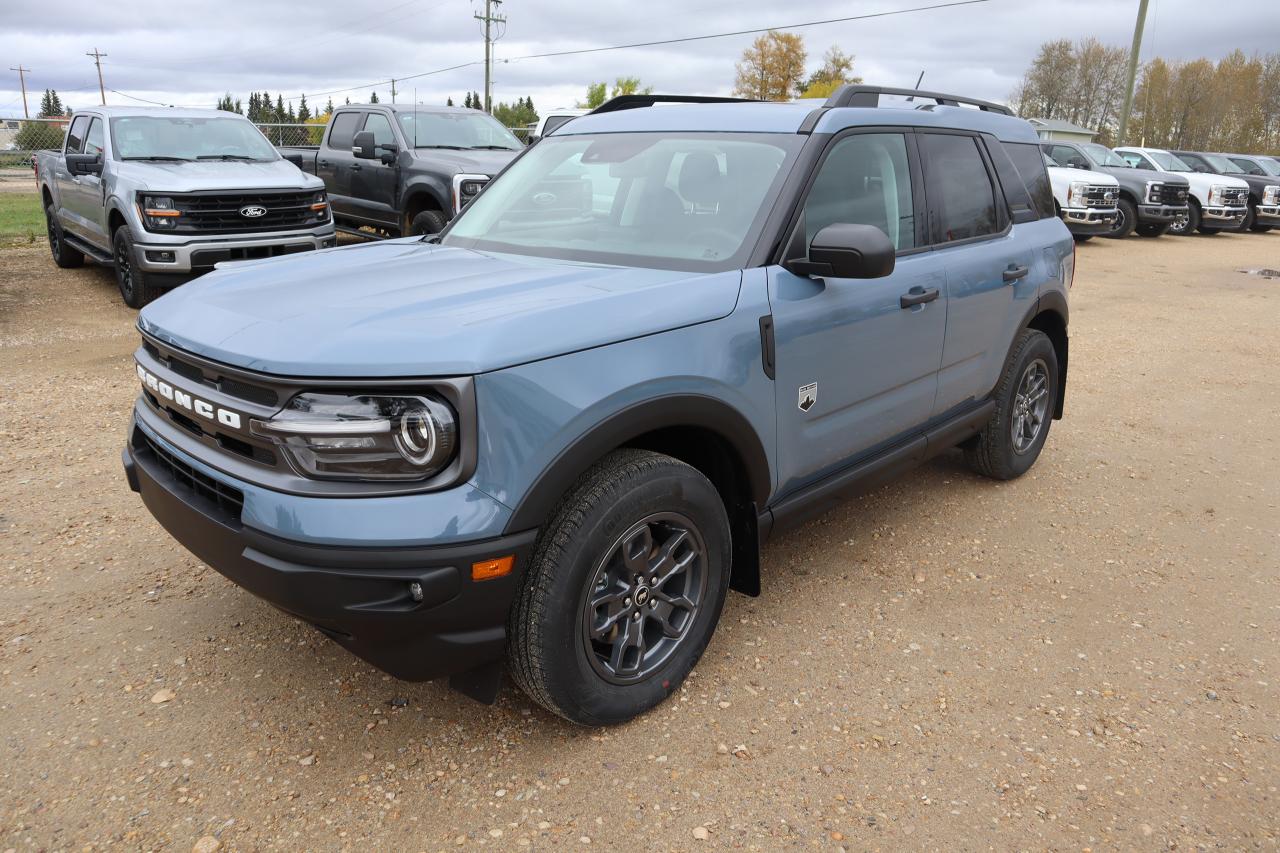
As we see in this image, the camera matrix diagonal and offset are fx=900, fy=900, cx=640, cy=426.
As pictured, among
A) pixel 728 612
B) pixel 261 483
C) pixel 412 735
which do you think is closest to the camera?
pixel 261 483

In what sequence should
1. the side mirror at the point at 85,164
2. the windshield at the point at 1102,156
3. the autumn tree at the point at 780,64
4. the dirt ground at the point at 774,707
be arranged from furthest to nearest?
the autumn tree at the point at 780,64
the windshield at the point at 1102,156
the side mirror at the point at 85,164
the dirt ground at the point at 774,707

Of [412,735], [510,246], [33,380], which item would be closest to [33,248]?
[33,380]

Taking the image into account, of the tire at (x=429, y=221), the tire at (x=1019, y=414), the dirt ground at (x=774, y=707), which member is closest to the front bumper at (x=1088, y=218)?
the tire at (x=429, y=221)

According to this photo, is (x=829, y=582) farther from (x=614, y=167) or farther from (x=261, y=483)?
(x=261, y=483)

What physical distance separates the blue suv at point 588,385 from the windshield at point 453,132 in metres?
6.88

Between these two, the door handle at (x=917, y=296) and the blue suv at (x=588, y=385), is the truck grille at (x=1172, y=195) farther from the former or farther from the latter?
→ the door handle at (x=917, y=296)

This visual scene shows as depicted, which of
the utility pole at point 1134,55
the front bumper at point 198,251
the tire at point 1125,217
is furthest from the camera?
the utility pole at point 1134,55

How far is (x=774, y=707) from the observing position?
9.54ft

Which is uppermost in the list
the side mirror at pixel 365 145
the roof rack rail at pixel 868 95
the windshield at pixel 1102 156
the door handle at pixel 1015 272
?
the windshield at pixel 1102 156

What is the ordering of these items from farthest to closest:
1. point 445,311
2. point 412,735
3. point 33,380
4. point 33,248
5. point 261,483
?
point 33,248 → point 33,380 → point 412,735 → point 445,311 → point 261,483

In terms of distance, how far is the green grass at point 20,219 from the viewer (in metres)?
13.9

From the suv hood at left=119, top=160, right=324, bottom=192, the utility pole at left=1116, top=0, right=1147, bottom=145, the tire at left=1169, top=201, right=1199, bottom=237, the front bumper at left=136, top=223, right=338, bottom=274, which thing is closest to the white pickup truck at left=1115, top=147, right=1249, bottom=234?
the tire at left=1169, top=201, right=1199, bottom=237

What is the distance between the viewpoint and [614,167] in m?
3.62

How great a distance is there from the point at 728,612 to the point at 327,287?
188 centimetres
